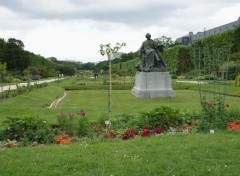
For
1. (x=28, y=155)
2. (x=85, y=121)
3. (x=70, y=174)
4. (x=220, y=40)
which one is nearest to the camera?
(x=70, y=174)

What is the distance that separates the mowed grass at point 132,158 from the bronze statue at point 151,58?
1293 centimetres

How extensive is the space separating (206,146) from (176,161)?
1.03m

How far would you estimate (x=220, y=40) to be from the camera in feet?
140

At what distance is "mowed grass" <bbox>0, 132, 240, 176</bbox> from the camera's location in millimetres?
4445

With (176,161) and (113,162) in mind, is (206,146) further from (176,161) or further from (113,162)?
(113,162)

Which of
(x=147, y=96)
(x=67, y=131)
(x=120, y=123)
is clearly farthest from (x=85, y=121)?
(x=147, y=96)

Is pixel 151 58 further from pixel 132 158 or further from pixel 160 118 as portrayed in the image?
pixel 132 158

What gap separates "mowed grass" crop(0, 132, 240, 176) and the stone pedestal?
12268 mm

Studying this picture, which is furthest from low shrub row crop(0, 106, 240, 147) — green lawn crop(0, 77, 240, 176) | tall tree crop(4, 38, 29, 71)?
tall tree crop(4, 38, 29, 71)

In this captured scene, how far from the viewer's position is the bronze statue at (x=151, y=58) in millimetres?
19062

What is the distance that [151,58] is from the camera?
63.0ft

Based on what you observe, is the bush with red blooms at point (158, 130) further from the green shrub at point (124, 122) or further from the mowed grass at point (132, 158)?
the green shrub at point (124, 122)

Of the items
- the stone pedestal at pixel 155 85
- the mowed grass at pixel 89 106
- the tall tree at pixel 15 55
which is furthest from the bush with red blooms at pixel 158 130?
the tall tree at pixel 15 55

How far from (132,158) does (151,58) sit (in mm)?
14601
